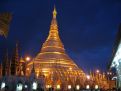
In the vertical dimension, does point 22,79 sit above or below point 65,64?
below

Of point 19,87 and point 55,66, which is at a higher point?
point 55,66

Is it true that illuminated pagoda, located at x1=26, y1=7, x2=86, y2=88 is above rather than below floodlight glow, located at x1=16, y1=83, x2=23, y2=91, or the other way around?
above

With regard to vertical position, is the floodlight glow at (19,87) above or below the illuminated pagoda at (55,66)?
below

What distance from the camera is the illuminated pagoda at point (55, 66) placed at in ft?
235

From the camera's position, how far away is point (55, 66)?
79.3 m

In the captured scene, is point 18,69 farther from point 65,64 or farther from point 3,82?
point 65,64

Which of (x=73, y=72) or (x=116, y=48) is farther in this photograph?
(x=73, y=72)

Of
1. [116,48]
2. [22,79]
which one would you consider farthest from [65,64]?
[116,48]

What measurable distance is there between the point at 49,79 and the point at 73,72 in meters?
9.43

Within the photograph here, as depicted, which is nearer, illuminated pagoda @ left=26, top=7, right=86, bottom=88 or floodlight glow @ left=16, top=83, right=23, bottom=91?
floodlight glow @ left=16, top=83, right=23, bottom=91

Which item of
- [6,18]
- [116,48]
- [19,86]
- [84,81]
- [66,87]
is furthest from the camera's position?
[84,81]

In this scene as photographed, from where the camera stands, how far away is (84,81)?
77.0 metres

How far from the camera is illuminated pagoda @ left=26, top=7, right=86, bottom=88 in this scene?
235ft

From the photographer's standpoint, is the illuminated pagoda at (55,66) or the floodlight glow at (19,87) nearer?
the floodlight glow at (19,87)
